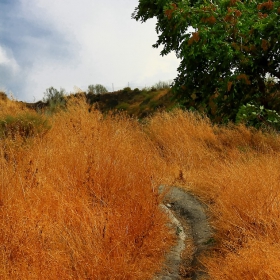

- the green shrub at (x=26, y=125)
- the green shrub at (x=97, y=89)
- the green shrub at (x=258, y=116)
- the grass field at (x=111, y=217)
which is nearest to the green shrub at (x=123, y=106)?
the green shrub at (x=97, y=89)

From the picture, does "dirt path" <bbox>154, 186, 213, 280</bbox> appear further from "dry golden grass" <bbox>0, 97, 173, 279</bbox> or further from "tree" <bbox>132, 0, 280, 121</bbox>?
"tree" <bbox>132, 0, 280, 121</bbox>

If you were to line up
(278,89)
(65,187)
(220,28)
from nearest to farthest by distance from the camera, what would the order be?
1. (65,187)
2. (220,28)
3. (278,89)

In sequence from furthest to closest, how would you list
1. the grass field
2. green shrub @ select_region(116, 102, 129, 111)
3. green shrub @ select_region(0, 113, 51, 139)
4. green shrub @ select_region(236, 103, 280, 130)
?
green shrub @ select_region(116, 102, 129, 111), green shrub @ select_region(236, 103, 280, 130), green shrub @ select_region(0, 113, 51, 139), the grass field

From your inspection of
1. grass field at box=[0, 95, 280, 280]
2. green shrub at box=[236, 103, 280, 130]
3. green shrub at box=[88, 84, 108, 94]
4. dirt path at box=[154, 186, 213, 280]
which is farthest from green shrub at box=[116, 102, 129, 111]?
dirt path at box=[154, 186, 213, 280]

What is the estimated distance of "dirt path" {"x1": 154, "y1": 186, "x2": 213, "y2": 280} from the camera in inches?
133

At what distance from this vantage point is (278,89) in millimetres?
9000

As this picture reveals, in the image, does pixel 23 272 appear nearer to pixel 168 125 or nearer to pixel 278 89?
pixel 168 125

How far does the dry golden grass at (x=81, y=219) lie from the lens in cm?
277

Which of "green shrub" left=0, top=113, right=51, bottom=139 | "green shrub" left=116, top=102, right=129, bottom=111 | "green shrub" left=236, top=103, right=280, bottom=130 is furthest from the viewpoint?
"green shrub" left=116, top=102, right=129, bottom=111

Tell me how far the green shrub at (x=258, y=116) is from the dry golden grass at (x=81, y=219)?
9.99 ft

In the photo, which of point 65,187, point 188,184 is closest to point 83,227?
point 65,187

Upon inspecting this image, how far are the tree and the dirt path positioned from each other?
3994mm

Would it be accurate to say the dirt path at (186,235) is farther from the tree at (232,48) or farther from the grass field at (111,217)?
the tree at (232,48)

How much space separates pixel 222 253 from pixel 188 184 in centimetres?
238
